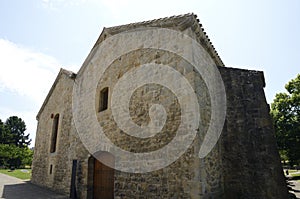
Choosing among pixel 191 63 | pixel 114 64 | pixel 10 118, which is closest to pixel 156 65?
pixel 191 63

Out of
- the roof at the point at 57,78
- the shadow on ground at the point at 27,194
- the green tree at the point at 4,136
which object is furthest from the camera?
the green tree at the point at 4,136

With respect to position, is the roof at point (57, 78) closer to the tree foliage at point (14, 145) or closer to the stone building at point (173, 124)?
the stone building at point (173, 124)

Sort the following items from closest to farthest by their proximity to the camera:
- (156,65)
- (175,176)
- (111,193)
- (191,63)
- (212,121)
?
(175,176) < (191,63) < (212,121) < (156,65) < (111,193)

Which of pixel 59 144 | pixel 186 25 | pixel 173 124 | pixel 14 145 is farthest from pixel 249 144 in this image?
pixel 14 145

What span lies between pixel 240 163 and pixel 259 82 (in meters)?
2.69

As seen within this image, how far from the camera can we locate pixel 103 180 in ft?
22.3

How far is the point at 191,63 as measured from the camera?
511 cm

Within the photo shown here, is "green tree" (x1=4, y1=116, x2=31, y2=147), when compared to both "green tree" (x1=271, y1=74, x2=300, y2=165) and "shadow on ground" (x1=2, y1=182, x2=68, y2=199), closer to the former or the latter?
"shadow on ground" (x1=2, y1=182, x2=68, y2=199)

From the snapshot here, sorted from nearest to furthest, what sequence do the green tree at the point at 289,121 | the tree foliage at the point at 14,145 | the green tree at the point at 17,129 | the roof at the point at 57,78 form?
the roof at the point at 57,78, the green tree at the point at 289,121, the tree foliage at the point at 14,145, the green tree at the point at 17,129

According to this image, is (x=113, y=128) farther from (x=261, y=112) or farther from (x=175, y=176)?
(x=261, y=112)

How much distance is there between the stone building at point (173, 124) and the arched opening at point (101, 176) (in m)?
0.03

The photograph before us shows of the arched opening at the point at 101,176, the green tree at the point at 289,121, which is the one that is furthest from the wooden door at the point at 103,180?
the green tree at the point at 289,121

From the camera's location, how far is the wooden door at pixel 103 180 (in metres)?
6.44

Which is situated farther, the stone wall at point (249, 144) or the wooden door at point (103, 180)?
the wooden door at point (103, 180)
